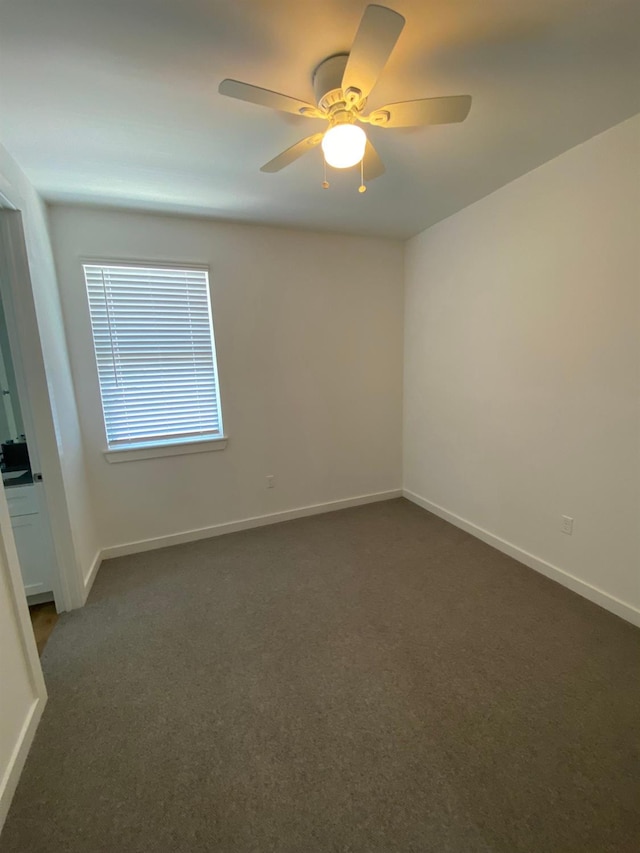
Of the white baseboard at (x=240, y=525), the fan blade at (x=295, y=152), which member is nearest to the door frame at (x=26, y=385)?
the white baseboard at (x=240, y=525)

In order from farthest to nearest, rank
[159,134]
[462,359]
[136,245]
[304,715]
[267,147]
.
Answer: [462,359] < [136,245] < [267,147] < [159,134] < [304,715]

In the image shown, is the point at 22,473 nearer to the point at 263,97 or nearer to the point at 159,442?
the point at 159,442

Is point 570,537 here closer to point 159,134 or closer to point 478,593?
point 478,593

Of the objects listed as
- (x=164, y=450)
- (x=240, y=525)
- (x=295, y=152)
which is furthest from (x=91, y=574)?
(x=295, y=152)

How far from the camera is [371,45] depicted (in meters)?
1.08

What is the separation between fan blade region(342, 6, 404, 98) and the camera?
3.18ft

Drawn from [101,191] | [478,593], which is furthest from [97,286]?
[478,593]

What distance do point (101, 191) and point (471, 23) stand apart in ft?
7.20

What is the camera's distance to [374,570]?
259 cm

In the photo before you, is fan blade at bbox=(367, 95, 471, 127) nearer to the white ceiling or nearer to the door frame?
the white ceiling

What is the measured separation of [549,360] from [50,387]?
3049mm

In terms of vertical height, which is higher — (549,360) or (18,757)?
(549,360)

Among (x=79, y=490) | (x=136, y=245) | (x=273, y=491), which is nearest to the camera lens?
(x=79, y=490)

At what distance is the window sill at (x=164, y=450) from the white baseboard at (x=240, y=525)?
2.26ft
